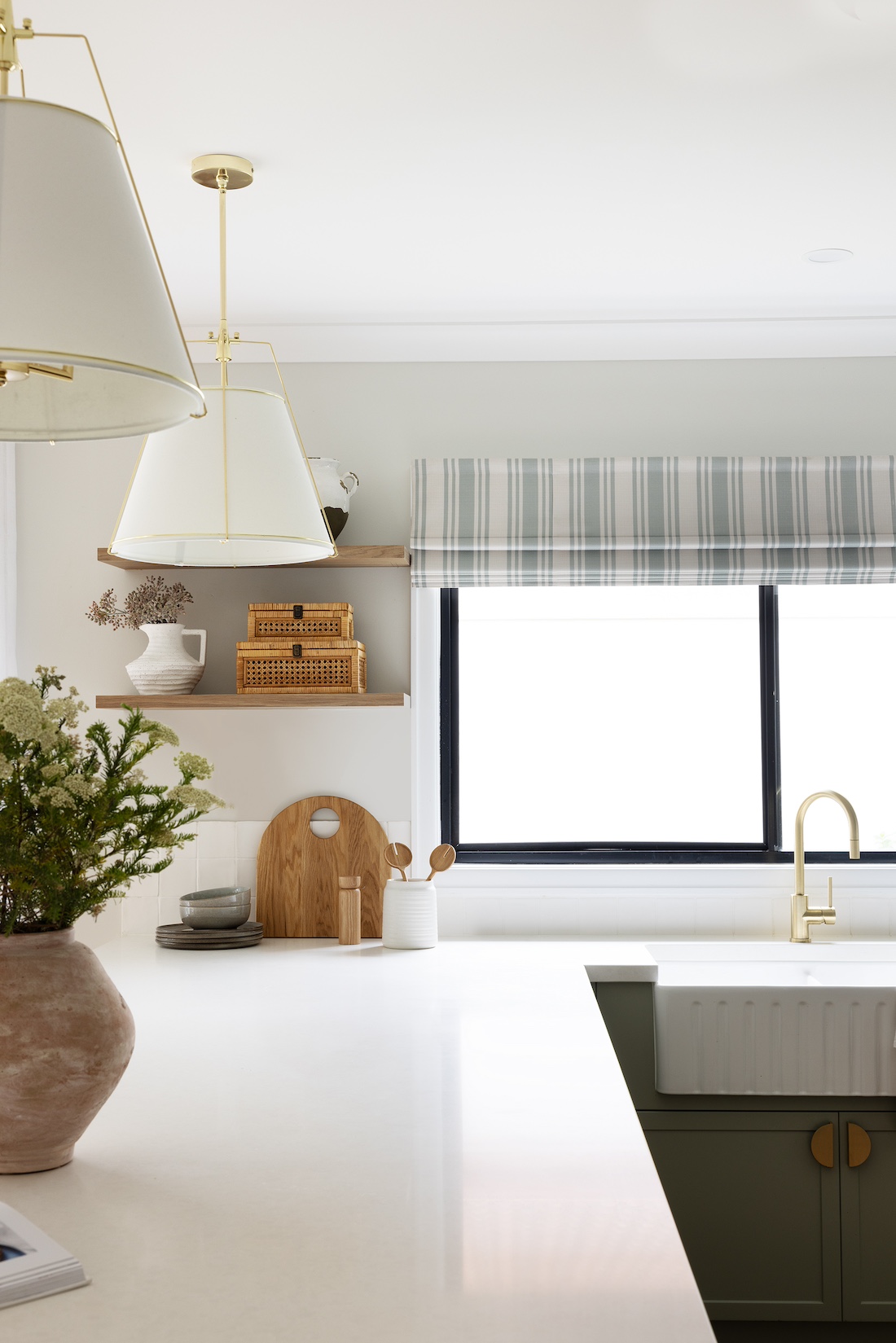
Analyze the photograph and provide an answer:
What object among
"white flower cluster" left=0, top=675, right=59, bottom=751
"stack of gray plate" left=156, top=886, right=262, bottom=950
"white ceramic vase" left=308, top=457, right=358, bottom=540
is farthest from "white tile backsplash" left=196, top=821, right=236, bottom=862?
"white flower cluster" left=0, top=675, right=59, bottom=751

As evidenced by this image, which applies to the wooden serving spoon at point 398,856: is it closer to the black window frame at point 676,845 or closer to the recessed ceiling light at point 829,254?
the black window frame at point 676,845

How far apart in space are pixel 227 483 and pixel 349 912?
4.61ft

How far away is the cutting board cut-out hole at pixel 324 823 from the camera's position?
3178mm

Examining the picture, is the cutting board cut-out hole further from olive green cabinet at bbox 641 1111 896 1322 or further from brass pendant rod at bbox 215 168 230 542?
brass pendant rod at bbox 215 168 230 542

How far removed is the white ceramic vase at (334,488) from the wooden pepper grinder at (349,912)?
35.8 inches

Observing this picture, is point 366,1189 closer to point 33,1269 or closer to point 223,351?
point 33,1269

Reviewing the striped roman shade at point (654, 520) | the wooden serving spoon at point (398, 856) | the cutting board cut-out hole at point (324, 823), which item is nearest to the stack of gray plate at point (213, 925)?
the cutting board cut-out hole at point (324, 823)

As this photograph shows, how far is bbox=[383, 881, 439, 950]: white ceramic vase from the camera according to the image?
289 cm

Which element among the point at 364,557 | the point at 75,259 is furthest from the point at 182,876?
the point at 75,259

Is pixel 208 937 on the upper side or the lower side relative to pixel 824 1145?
upper

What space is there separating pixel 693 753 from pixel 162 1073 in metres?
1.89

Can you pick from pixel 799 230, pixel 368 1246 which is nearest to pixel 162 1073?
pixel 368 1246

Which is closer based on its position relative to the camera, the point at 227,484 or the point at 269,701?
the point at 227,484

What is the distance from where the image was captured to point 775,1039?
103 inches
